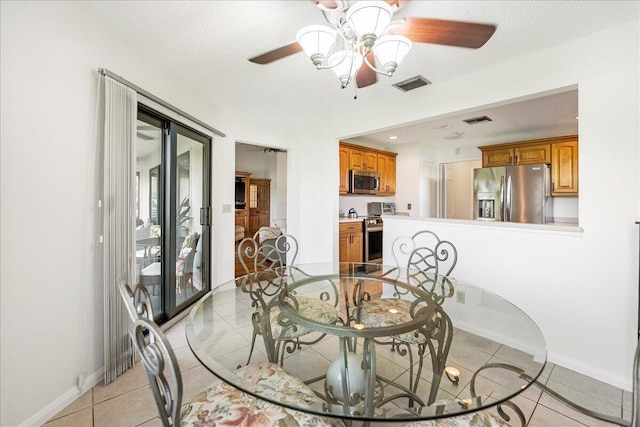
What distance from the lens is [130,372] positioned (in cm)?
193

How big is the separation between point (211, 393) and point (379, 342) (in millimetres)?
1157

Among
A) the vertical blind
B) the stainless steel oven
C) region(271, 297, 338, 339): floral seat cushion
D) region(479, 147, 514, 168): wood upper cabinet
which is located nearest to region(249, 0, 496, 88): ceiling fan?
the vertical blind

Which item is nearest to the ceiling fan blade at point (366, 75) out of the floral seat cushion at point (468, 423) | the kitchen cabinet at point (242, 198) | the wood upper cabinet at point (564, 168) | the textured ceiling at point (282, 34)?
the textured ceiling at point (282, 34)

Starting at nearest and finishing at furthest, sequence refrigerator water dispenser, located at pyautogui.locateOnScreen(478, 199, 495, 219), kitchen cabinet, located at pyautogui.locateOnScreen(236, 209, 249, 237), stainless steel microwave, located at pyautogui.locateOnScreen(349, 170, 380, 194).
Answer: refrigerator water dispenser, located at pyautogui.locateOnScreen(478, 199, 495, 219) → stainless steel microwave, located at pyautogui.locateOnScreen(349, 170, 380, 194) → kitchen cabinet, located at pyautogui.locateOnScreen(236, 209, 249, 237)

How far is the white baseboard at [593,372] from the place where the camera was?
1.81 meters

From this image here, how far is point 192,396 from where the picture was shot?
1.73 meters

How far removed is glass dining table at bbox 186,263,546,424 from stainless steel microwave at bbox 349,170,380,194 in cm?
246

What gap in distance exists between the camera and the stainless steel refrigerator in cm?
402

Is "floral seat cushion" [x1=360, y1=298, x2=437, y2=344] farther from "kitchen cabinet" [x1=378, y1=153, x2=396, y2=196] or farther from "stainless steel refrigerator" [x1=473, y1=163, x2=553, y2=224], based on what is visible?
"kitchen cabinet" [x1=378, y1=153, x2=396, y2=196]

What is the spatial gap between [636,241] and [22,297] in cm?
366

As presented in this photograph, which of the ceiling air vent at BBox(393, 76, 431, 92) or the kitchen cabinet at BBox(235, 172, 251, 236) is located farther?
the kitchen cabinet at BBox(235, 172, 251, 236)

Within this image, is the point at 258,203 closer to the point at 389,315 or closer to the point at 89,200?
the point at 89,200

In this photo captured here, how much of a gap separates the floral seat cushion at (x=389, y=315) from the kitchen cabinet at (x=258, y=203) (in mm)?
6197

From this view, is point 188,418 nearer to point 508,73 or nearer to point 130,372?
point 130,372
